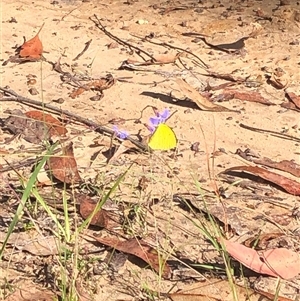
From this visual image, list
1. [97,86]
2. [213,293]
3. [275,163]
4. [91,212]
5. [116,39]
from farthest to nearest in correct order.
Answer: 1. [116,39]
2. [97,86]
3. [275,163]
4. [91,212]
5. [213,293]

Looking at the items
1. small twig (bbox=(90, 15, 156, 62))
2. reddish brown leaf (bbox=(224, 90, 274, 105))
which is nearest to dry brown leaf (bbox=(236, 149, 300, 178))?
reddish brown leaf (bbox=(224, 90, 274, 105))

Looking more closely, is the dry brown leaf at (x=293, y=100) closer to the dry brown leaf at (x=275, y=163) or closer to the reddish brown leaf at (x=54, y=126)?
the dry brown leaf at (x=275, y=163)

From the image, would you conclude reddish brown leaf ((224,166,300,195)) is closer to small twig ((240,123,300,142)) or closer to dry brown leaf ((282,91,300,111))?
small twig ((240,123,300,142))

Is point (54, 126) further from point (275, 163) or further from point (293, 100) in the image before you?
point (293, 100)

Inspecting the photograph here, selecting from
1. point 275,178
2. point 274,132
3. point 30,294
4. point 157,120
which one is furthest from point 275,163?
point 30,294

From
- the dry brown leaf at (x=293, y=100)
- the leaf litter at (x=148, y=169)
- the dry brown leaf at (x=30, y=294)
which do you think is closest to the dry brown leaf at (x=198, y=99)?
the leaf litter at (x=148, y=169)

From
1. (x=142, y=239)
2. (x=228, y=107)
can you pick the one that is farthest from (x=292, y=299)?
(x=228, y=107)
